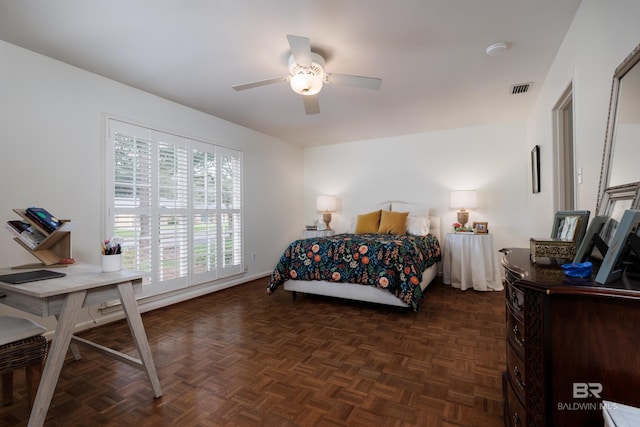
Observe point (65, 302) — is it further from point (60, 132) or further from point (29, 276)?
point (60, 132)

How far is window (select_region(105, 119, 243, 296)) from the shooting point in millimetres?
2961

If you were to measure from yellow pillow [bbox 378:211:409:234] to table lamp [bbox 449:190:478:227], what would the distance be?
694mm

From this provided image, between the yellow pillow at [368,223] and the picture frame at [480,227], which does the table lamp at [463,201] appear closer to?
the picture frame at [480,227]

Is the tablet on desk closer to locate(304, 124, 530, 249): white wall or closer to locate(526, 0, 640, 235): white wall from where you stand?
locate(526, 0, 640, 235): white wall


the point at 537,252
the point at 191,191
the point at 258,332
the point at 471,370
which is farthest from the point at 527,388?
the point at 191,191

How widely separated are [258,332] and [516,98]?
3.75 metres

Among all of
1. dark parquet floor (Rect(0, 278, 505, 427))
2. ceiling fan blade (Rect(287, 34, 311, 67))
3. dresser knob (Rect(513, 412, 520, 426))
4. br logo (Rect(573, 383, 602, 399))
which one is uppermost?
ceiling fan blade (Rect(287, 34, 311, 67))

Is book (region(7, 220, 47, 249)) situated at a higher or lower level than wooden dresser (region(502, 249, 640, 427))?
higher

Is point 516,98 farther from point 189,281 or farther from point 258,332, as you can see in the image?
point 189,281

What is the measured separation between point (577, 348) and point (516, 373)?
35 centimetres

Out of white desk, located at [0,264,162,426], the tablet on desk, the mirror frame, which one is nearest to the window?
the tablet on desk

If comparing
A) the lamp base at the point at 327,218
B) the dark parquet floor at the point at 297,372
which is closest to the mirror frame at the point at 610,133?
the dark parquet floor at the point at 297,372

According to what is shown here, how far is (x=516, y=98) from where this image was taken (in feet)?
10.9

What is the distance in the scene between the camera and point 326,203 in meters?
5.20
